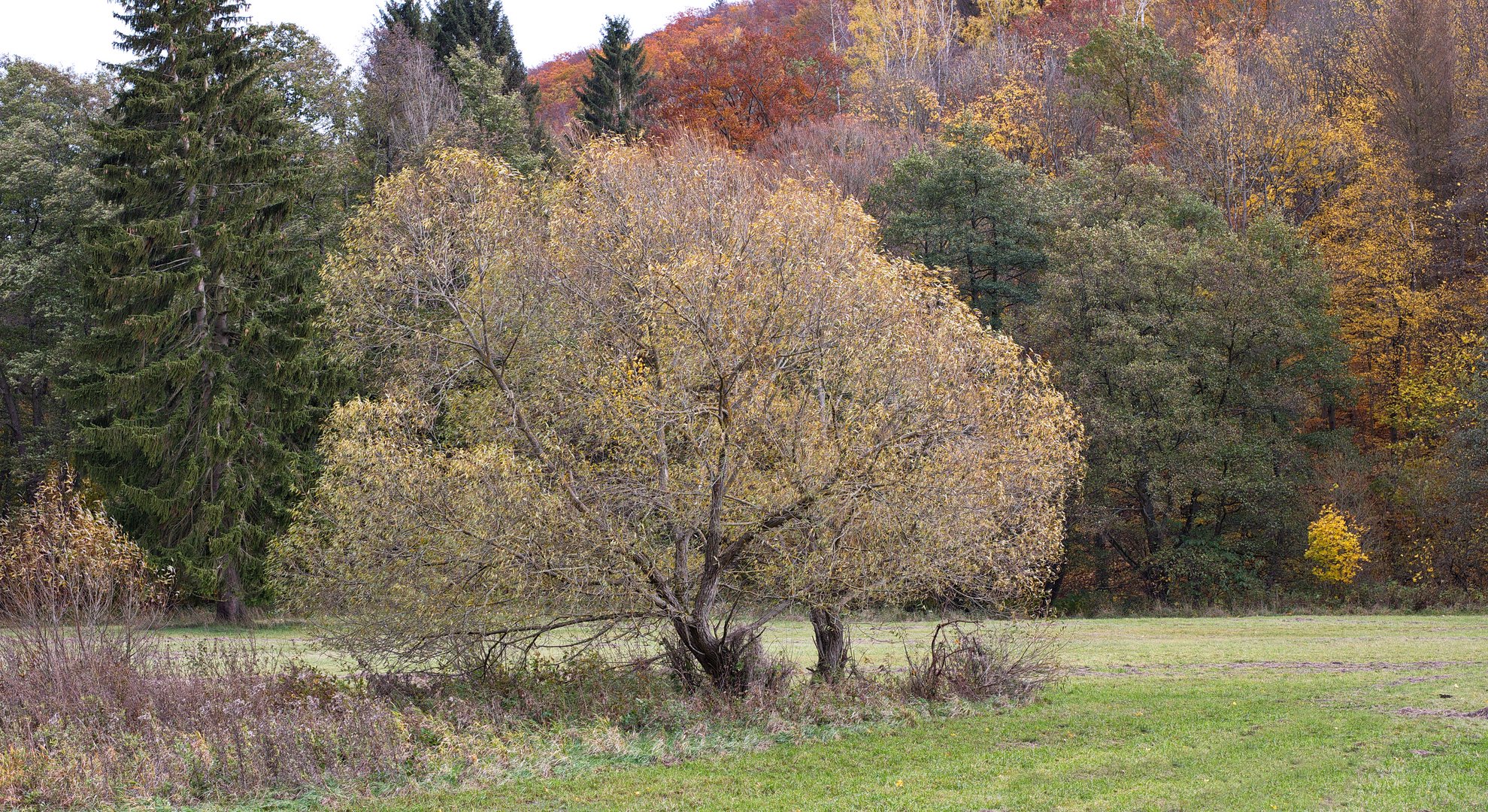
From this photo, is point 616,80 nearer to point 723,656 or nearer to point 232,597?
point 232,597

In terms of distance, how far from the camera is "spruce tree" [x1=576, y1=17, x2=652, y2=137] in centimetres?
5828

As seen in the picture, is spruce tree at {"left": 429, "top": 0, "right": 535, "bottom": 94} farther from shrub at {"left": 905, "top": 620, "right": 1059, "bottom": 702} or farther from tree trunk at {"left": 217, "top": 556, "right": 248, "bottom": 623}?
shrub at {"left": 905, "top": 620, "right": 1059, "bottom": 702}

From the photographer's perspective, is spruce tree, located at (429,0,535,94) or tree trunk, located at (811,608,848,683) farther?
spruce tree, located at (429,0,535,94)

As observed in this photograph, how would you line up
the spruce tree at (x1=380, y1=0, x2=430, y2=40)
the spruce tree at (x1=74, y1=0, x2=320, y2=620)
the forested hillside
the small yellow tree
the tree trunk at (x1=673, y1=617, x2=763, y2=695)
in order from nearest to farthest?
the forested hillside, the tree trunk at (x1=673, y1=617, x2=763, y2=695), the spruce tree at (x1=74, y1=0, x2=320, y2=620), the small yellow tree, the spruce tree at (x1=380, y1=0, x2=430, y2=40)

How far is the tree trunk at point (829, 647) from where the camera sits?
1733cm

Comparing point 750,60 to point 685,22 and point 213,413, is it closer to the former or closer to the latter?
point 685,22

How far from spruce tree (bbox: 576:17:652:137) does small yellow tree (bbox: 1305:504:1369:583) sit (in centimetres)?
3743

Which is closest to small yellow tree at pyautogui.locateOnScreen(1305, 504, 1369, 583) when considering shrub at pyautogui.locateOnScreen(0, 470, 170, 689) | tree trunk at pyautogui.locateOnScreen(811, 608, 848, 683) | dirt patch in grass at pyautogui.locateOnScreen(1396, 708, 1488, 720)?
dirt patch in grass at pyautogui.locateOnScreen(1396, 708, 1488, 720)

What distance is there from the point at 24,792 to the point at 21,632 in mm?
3390

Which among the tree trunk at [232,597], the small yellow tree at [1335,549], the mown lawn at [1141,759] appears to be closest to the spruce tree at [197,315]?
the tree trunk at [232,597]

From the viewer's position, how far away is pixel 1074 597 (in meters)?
41.2

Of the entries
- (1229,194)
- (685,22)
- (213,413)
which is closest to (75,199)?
(213,413)

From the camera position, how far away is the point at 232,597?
34312 mm

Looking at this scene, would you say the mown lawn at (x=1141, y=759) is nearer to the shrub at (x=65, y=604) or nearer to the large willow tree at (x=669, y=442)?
the large willow tree at (x=669, y=442)
